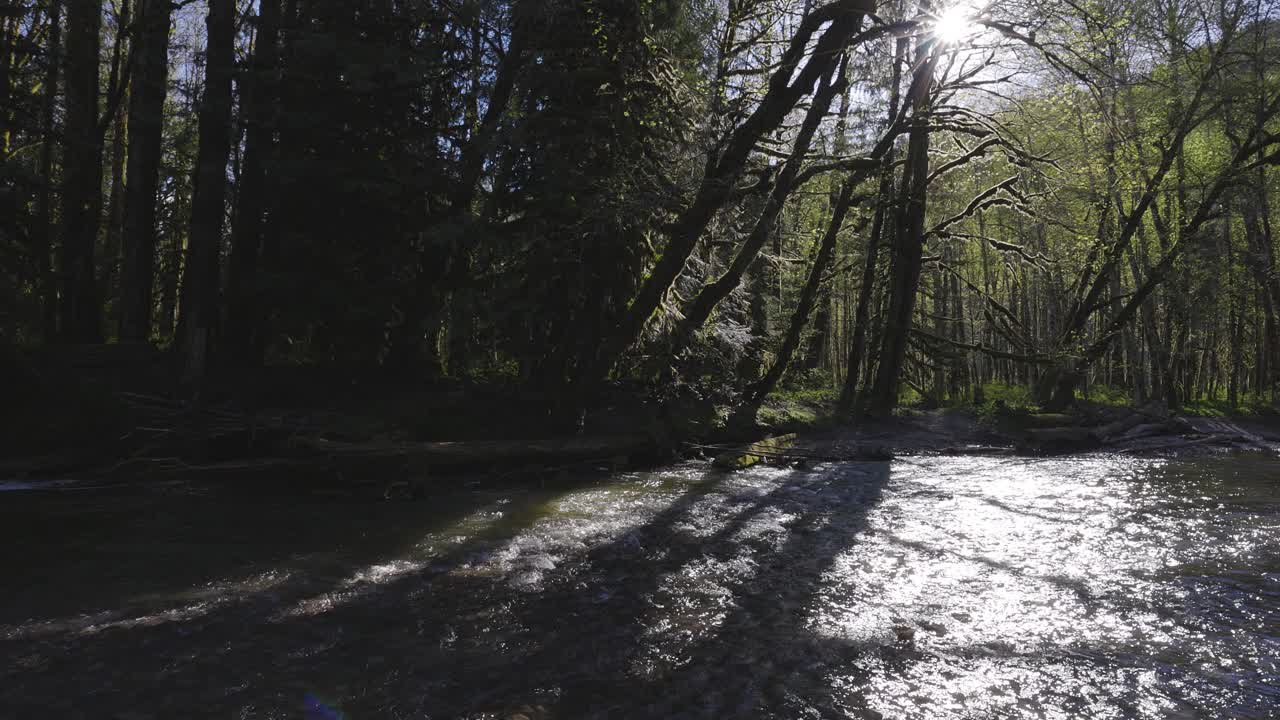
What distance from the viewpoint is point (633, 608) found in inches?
181

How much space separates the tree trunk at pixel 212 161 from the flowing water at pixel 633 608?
15.1 ft

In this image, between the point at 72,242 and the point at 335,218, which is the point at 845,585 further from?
the point at 72,242

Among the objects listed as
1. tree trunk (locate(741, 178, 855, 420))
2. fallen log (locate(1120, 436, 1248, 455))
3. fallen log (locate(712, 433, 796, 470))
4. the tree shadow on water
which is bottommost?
the tree shadow on water

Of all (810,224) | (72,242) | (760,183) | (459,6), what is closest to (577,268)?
(760,183)

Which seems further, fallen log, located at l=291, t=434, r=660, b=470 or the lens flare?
the lens flare

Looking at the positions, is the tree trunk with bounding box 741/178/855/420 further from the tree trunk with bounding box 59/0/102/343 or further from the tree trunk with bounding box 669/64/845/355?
the tree trunk with bounding box 59/0/102/343

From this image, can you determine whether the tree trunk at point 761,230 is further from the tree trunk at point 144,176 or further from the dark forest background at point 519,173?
the tree trunk at point 144,176

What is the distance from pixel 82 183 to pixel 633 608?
1623 centimetres

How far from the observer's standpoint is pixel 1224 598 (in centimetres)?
469

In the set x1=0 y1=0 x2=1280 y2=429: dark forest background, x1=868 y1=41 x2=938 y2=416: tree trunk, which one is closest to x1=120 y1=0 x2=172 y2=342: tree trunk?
x1=0 y1=0 x2=1280 y2=429: dark forest background

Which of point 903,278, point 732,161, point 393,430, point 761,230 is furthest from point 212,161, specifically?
point 903,278

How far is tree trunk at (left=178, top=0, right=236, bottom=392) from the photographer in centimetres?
1141

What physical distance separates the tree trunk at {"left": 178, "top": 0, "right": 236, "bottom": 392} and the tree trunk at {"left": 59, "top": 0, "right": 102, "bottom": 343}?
12.9 ft

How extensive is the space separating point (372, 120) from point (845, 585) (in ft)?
36.9
